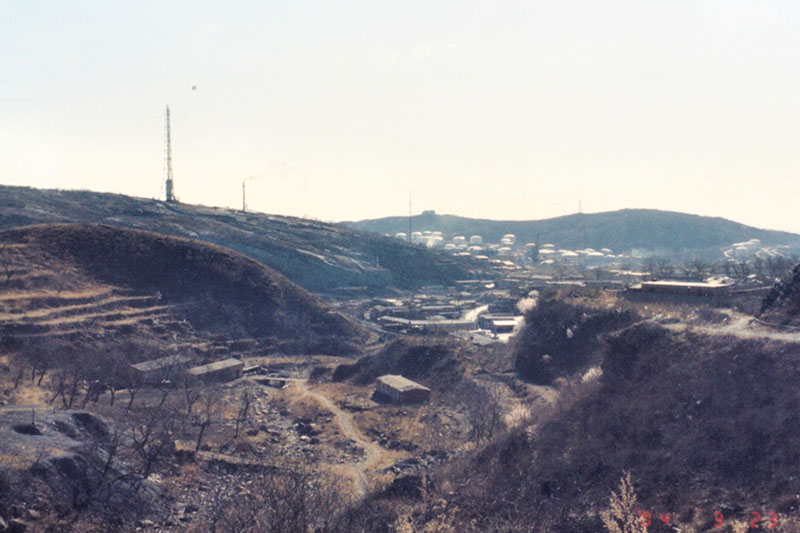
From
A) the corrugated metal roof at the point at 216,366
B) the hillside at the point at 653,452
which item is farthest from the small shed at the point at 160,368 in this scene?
the hillside at the point at 653,452

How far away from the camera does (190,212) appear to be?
123 m

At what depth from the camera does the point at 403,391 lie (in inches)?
1770

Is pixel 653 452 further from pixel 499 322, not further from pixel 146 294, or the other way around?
pixel 499 322

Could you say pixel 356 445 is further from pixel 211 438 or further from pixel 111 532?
pixel 111 532

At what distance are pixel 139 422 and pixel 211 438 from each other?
4180mm

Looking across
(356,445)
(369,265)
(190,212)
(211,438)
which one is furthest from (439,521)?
(190,212)

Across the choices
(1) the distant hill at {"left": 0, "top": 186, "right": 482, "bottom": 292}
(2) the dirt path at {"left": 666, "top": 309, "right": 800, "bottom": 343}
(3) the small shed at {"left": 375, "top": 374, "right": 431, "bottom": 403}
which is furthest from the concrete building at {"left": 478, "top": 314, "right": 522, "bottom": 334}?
(2) the dirt path at {"left": 666, "top": 309, "right": 800, "bottom": 343}

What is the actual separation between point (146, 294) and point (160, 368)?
1826 cm

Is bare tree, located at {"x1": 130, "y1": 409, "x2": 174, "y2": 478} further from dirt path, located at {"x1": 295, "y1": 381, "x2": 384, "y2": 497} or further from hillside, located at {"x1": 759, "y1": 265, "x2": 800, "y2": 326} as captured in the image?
hillside, located at {"x1": 759, "y1": 265, "x2": 800, "y2": 326}
